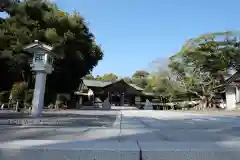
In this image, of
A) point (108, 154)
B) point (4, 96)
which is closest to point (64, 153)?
point (108, 154)

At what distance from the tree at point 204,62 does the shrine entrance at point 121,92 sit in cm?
868

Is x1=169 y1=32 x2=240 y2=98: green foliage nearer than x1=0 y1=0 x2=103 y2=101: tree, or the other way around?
x1=0 y1=0 x2=103 y2=101: tree

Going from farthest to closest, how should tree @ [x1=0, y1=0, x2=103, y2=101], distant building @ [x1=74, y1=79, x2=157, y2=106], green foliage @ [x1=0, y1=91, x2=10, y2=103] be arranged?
1. distant building @ [x1=74, y1=79, x2=157, y2=106]
2. tree @ [x1=0, y1=0, x2=103, y2=101]
3. green foliage @ [x1=0, y1=91, x2=10, y2=103]

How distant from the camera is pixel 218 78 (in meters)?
24.5

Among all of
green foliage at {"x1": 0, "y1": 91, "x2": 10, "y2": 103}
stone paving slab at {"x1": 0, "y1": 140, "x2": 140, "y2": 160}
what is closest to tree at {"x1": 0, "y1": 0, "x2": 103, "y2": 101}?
green foliage at {"x1": 0, "y1": 91, "x2": 10, "y2": 103}

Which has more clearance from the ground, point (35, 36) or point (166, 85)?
point (35, 36)

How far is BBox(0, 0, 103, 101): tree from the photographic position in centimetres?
1303

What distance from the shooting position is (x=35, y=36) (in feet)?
43.2

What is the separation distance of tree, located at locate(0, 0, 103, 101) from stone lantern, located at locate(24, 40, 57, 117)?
4.97 m

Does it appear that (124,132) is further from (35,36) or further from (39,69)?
(35,36)

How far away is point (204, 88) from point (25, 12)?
883 inches

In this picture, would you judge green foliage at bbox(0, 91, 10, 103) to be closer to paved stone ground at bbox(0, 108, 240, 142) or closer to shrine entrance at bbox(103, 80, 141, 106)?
paved stone ground at bbox(0, 108, 240, 142)

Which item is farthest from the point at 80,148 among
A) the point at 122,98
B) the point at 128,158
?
the point at 122,98

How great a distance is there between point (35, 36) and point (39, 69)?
23.0 feet
